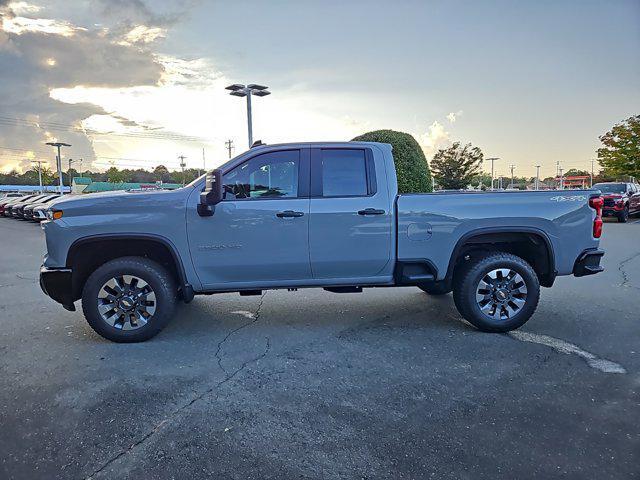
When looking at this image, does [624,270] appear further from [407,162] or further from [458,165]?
[458,165]

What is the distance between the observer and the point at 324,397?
336 centimetres

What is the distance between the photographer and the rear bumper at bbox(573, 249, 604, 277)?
4.82m

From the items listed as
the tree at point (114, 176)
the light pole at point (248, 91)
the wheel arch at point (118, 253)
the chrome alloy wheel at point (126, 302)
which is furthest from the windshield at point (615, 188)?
the tree at point (114, 176)

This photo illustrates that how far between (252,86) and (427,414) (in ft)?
69.0

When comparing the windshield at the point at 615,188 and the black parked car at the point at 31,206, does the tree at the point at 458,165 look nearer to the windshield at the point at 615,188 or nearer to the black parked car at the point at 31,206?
the windshield at the point at 615,188

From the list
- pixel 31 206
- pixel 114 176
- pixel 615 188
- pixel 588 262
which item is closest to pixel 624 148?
pixel 615 188

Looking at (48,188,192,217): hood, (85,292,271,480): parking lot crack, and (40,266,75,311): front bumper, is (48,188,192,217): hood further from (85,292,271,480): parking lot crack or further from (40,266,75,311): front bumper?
(85,292,271,480): parking lot crack

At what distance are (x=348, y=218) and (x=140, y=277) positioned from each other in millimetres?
2193

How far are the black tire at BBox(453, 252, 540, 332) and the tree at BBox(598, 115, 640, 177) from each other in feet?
97.7

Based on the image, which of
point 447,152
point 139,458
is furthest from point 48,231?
point 447,152

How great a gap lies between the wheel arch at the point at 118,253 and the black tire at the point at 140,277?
0.15m

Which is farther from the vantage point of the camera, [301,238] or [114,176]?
[114,176]

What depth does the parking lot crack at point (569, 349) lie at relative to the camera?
387 centimetres

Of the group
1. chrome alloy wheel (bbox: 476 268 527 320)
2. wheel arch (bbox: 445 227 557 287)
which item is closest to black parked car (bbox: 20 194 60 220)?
wheel arch (bbox: 445 227 557 287)
